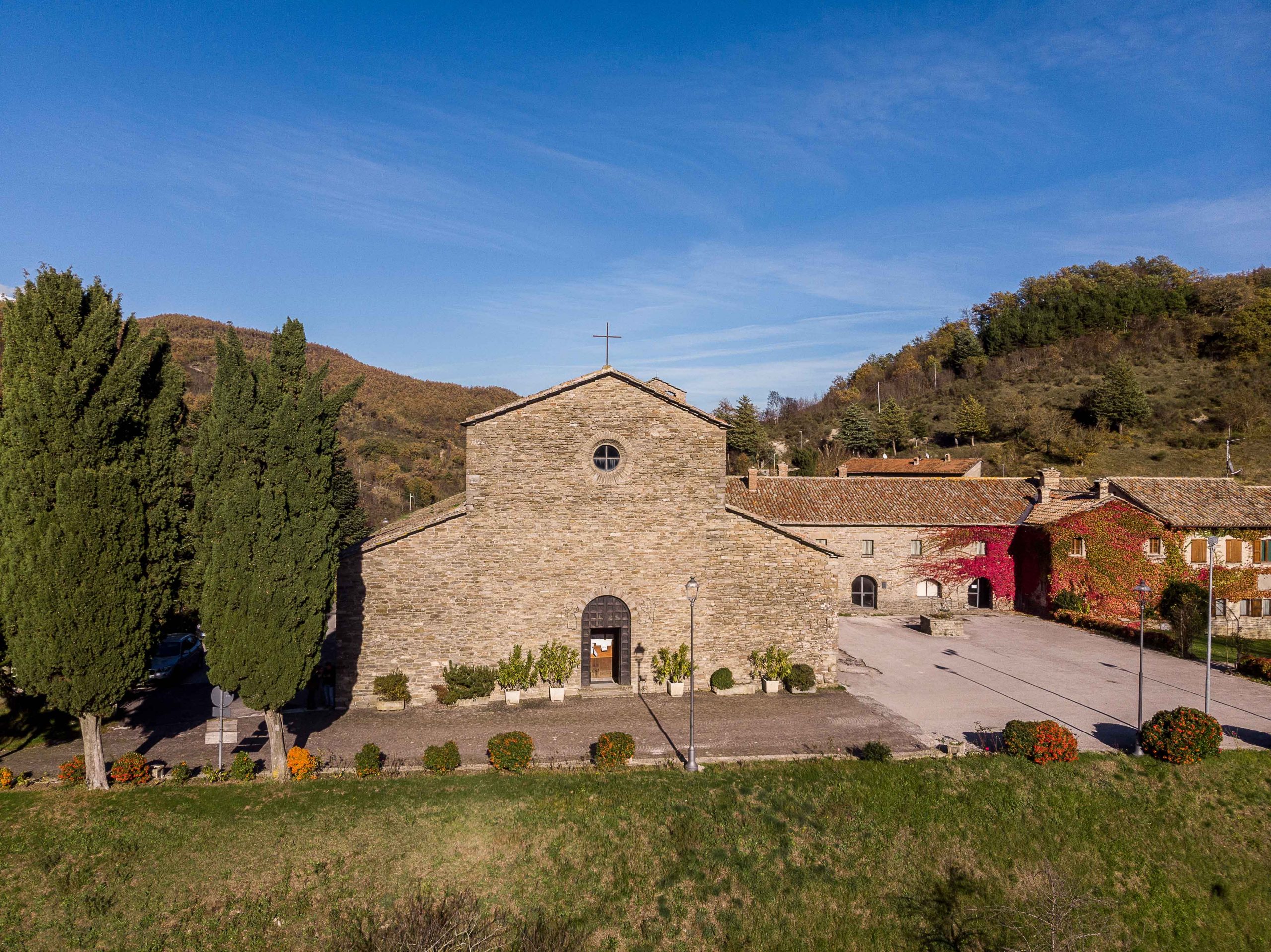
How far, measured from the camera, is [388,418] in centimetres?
8575

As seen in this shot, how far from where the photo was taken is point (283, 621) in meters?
14.6

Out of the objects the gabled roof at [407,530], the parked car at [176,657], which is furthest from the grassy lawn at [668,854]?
the parked car at [176,657]

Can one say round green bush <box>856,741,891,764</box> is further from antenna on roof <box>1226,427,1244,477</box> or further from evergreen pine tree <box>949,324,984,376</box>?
evergreen pine tree <box>949,324,984,376</box>

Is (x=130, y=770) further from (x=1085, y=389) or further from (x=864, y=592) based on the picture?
(x=1085, y=389)

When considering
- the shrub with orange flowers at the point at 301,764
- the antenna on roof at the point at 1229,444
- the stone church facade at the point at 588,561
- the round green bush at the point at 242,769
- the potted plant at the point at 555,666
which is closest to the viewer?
the round green bush at the point at 242,769

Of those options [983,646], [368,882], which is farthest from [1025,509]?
[368,882]

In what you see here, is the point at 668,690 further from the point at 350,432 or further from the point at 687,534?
the point at 350,432

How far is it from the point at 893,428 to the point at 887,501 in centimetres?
4655

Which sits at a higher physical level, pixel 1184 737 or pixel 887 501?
pixel 887 501

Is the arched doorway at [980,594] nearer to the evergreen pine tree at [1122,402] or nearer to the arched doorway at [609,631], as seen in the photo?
the arched doorway at [609,631]

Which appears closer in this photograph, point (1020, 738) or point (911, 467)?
point (1020, 738)

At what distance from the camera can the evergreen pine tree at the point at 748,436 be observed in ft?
234

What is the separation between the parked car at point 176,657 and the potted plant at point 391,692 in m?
6.88

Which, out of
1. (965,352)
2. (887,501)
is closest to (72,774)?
(887,501)
